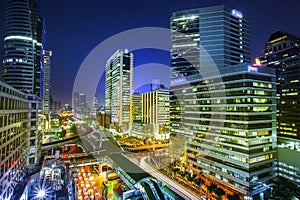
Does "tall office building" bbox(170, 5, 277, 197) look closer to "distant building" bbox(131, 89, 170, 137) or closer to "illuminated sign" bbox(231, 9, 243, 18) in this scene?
"distant building" bbox(131, 89, 170, 137)

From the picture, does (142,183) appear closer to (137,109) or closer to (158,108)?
(158,108)

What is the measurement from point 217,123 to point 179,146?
11.1m

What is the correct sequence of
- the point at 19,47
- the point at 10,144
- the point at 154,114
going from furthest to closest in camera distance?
the point at 154,114
the point at 19,47
the point at 10,144

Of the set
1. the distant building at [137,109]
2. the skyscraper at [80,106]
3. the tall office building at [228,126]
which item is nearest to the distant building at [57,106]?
the skyscraper at [80,106]

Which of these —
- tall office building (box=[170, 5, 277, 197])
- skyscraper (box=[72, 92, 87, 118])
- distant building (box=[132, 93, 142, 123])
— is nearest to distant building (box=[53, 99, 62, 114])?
skyscraper (box=[72, 92, 87, 118])

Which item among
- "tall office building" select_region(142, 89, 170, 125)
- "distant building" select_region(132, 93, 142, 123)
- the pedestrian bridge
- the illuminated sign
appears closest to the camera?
the pedestrian bridge

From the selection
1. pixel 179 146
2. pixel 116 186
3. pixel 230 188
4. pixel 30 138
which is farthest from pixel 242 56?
pixel 30 138

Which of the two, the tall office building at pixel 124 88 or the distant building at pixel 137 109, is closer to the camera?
the tall office building at pixel 124 88

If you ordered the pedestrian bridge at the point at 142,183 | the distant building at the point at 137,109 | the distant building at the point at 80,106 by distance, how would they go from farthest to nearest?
1. the distant building at the point at 80,106
2. the distant building at the point at 137,109
3. the pedestrian bridge at the point at 142,183

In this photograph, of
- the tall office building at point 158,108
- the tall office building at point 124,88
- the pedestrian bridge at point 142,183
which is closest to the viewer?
the pedestrian bridge at point 142,183

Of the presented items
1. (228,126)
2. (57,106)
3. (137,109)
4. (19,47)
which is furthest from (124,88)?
(57,106)

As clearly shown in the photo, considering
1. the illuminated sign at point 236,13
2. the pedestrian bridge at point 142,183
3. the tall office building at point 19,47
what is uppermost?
the illuminated sign at point 236,13

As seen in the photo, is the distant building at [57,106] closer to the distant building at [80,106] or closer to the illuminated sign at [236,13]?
the distant building at [80,106]

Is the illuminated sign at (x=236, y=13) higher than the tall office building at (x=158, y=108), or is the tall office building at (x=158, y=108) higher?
the illuminated sign at (x=236, y=13)
